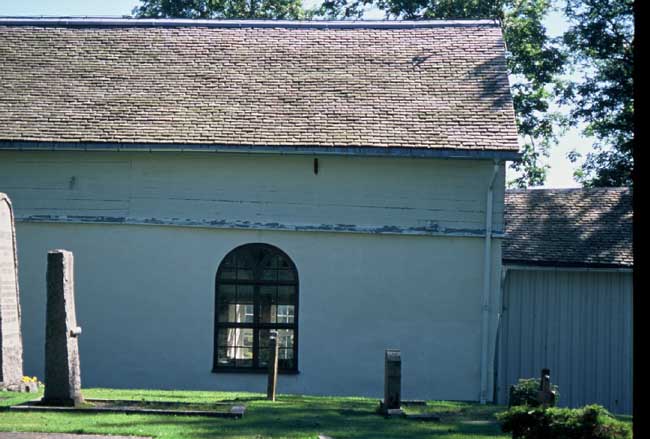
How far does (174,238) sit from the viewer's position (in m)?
19.5

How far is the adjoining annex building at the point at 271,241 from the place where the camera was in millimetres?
19125

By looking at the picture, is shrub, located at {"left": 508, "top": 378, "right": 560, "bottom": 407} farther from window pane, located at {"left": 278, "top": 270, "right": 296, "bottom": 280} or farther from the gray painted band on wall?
window pane, located at {"left": 278, "top": 270, "right": 296, "bottom": 280}

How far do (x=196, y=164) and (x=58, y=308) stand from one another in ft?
24.9

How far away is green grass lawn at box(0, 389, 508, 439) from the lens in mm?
10750

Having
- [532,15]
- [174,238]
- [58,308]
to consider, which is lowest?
[58,308]

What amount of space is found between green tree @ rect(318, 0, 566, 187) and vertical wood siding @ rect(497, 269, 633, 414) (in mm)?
13043

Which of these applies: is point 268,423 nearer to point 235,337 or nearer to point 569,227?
point 235,337

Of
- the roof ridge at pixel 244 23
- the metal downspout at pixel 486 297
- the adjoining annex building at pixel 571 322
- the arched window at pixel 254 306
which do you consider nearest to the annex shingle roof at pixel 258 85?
the roof ridge at pixel 244 23

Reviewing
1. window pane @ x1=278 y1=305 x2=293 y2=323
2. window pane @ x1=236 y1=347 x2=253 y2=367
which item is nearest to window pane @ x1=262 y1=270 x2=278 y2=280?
window pane @ x1=278 y1=305 x2=293 y2=323

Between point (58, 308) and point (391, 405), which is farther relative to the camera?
point (391, 405)

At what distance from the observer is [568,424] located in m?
8.03

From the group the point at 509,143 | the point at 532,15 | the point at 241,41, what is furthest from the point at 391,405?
the point at 532,15

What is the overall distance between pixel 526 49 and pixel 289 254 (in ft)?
54.3

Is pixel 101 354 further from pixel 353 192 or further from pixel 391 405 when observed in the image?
pixel 391 405
